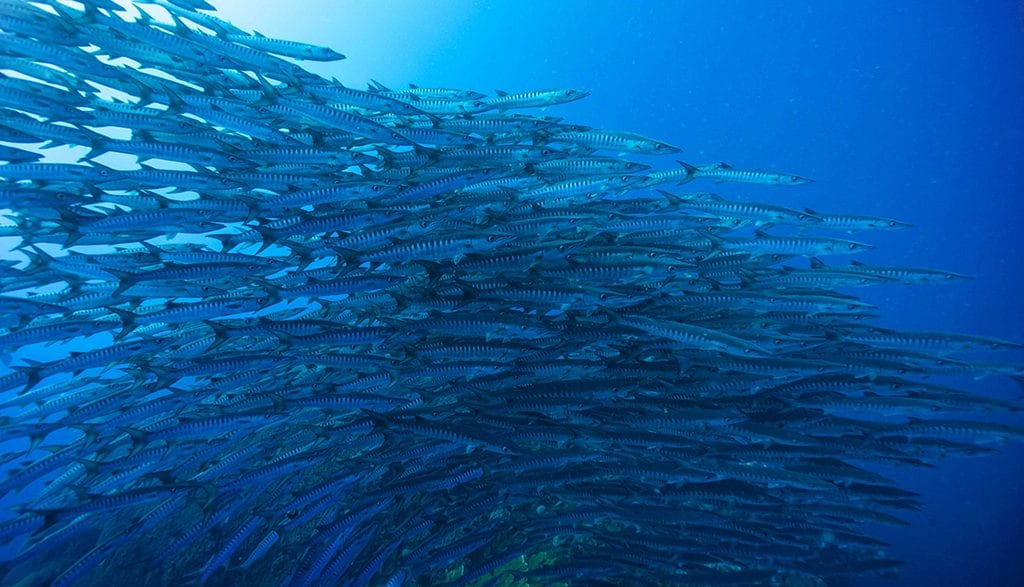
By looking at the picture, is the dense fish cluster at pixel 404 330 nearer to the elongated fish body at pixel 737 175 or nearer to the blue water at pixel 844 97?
the elongated fish body at pixel 737 175

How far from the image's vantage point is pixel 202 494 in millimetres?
4133

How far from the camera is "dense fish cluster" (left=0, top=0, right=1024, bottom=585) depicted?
4.02 metres

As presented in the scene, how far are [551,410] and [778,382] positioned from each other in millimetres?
1869

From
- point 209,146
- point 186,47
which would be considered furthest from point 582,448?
point 186,47

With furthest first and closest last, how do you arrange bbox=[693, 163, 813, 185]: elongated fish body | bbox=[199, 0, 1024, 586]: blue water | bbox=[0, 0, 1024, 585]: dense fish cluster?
bbox=[199, 0, 1024, 586]: blue water < bbox=[693, 163, 813, 185]: elongated fish body < bbox=[0, 0, 1024, 585]: dense fish cluster

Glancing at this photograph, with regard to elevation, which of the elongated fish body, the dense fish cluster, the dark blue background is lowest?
the dense fish cluster

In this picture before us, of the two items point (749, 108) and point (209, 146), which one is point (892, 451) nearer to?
point (209, 146)

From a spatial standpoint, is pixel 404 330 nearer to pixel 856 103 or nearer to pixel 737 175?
pixel 737 175

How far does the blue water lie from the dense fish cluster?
14185mm

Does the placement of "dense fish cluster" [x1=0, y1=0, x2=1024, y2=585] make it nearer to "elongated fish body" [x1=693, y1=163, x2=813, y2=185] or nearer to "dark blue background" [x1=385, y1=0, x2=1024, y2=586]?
"elongated fish body" [x1=693, y1=163, x2=813, y2=185]

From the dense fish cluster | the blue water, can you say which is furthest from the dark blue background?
the dense fish cluster

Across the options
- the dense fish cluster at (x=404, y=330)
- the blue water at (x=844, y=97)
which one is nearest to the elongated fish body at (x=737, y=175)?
the dense fish cluster at (x=404, y=330)

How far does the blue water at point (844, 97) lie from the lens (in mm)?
33000

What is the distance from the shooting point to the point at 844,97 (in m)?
50.7
